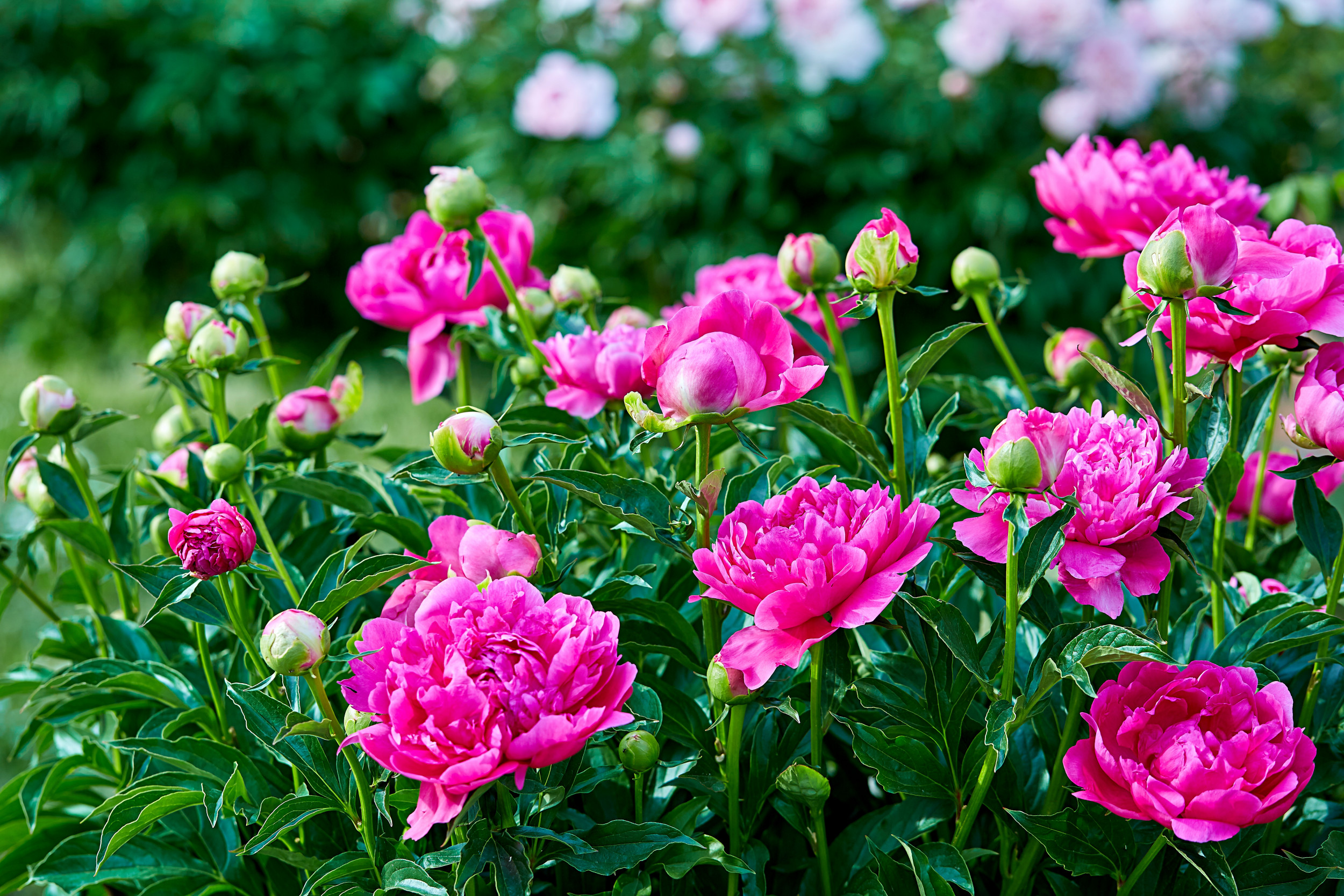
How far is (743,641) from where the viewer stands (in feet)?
2.13

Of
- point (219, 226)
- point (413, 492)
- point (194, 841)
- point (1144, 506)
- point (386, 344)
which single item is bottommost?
point (386, 344)

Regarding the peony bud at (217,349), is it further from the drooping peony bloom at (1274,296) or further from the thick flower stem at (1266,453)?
the thick flower stem at (1266,453)

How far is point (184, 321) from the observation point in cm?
97

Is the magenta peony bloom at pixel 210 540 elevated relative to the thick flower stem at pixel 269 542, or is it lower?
elevated

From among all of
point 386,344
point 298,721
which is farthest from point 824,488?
point 386,344

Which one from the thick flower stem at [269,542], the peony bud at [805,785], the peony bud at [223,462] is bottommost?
the peony bud at [805,785]

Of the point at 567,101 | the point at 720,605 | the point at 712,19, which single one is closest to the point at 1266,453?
the point at 720,605

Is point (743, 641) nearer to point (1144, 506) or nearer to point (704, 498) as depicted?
point (704, 498)

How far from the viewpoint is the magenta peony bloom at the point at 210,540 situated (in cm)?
72

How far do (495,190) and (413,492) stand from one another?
2.65m

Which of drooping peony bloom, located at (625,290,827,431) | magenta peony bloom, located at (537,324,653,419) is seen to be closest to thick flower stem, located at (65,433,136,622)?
magenta peony bloom, located at (537,324,653,419)

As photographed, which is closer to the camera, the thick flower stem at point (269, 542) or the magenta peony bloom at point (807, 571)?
the magenta peony bloom at point (807, 571)

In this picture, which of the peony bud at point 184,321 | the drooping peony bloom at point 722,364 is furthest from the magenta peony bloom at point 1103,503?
the peony bud at point 184,321

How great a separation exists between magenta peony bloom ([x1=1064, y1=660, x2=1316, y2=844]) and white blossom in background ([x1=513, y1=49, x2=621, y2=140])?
2.67m
